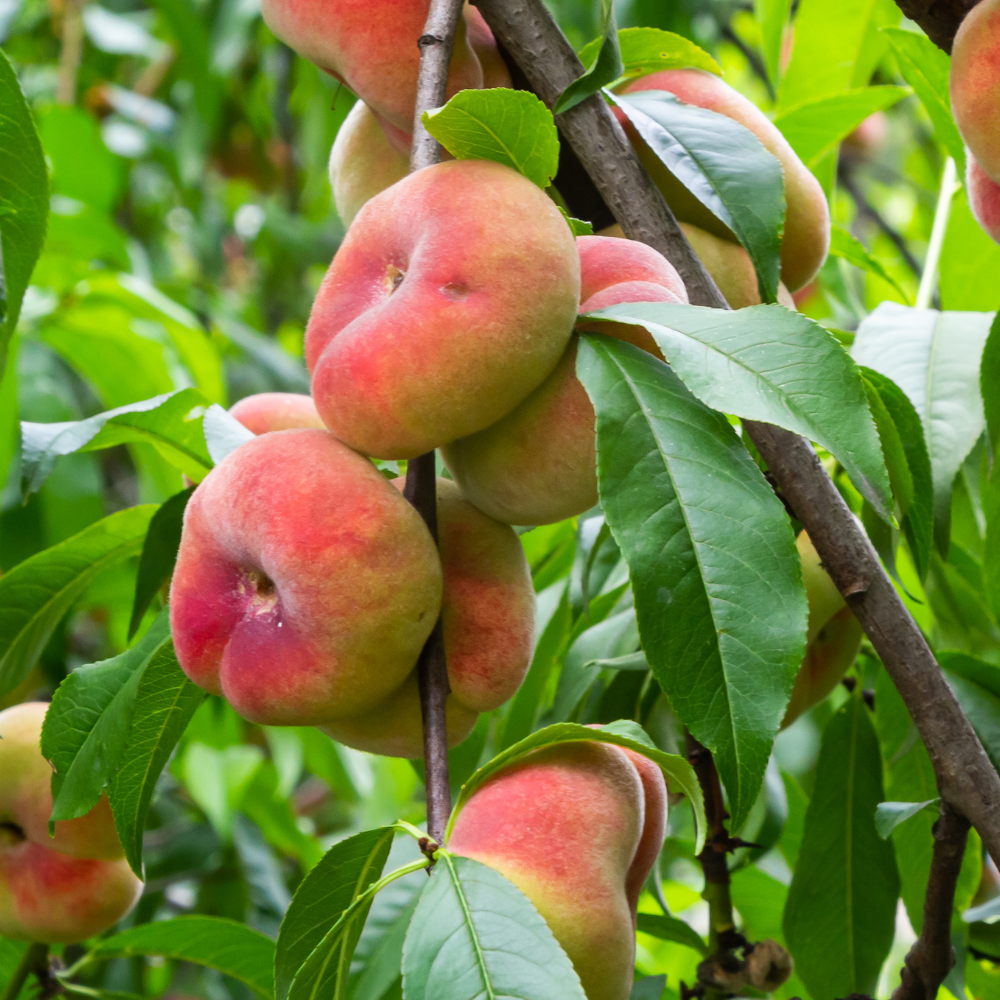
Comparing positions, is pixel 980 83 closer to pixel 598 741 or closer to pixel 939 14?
pixel 939 14

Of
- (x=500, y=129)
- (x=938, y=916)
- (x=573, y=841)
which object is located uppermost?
(x=500, y=129)

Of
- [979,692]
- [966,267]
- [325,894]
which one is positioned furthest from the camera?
[966,267]

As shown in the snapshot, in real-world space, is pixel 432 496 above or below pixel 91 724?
above

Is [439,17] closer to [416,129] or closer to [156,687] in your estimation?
[416,129]

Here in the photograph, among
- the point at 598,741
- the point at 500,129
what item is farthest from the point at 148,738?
the point at 500,129

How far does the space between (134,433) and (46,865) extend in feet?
1.18

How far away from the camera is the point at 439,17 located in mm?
565

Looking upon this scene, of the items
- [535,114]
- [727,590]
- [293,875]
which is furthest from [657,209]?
[293,875]

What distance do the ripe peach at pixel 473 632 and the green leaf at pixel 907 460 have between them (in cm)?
23

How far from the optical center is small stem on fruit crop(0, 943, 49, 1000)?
903mm

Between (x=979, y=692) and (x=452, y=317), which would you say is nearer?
(x=452, y=317)

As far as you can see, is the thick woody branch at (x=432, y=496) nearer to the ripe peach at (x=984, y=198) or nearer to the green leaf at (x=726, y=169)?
the green leaf at (x=726, y=169)

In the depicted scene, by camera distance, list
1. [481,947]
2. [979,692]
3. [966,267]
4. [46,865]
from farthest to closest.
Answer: [966,267] → [46,865] → [979,692] → [481,947]

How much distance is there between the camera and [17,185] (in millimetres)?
553
